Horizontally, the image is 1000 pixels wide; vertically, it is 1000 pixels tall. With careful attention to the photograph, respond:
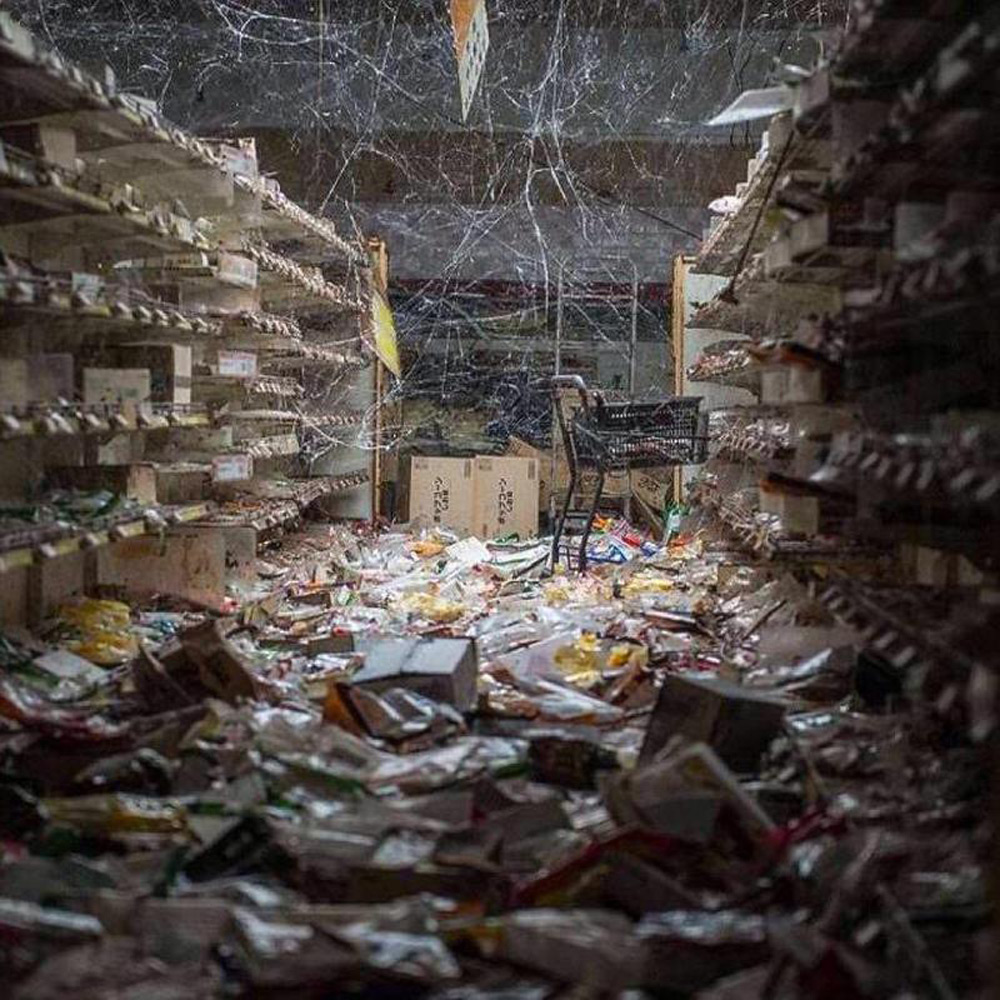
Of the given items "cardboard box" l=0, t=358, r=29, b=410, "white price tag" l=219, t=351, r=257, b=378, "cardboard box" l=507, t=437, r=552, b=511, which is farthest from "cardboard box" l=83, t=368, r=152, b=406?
"cardboard box" l=507, t=437, r=552, b=511

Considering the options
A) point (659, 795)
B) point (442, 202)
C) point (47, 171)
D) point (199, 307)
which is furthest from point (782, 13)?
point (659, 795)

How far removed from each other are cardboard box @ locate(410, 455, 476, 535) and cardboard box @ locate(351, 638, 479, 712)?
17.7 ft

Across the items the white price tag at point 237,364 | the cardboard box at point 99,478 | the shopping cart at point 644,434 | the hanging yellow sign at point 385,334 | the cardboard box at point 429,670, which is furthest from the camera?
the hanging yellow sign at point 385,334

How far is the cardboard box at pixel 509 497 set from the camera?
31.8ft

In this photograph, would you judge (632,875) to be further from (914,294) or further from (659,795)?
(914,294)

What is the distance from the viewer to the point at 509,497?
9703mm

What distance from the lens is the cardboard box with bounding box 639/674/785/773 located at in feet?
11.5

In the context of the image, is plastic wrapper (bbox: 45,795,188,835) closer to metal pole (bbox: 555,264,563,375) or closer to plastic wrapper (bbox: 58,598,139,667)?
plastic wrapper (bbox: 58,598,139,667)

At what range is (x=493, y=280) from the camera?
10352 millimetres

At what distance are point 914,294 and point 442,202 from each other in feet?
25.7

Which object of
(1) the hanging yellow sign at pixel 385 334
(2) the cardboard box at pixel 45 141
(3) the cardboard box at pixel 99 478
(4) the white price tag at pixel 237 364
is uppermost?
(2) the cardboard box at pixel 45 141

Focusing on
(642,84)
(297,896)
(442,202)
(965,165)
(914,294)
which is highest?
(642,84)

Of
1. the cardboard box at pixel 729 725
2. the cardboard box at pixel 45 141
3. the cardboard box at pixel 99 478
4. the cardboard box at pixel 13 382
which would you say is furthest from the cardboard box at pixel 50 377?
the cardboard box at pixel 729 725

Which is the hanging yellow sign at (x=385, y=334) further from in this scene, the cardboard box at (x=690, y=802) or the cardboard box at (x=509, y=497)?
the cardboard box at (x=690, y=802)
